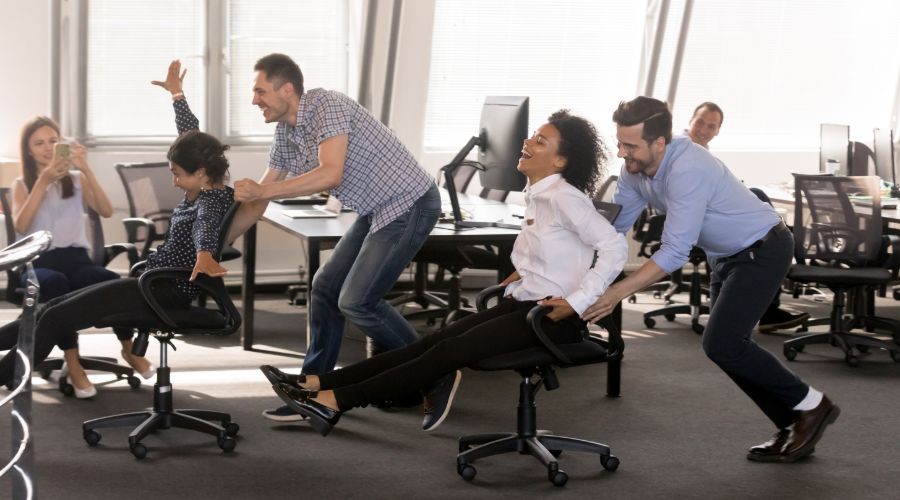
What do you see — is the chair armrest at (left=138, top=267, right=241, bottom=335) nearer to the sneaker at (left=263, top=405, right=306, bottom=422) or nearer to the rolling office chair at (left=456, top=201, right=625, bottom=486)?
the sneaker at (left=263, top=405, right=306, bottom=422)

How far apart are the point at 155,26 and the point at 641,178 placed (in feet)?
15.5

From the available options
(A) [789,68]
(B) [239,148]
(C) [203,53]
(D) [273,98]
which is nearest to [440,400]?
(D) [273,98]

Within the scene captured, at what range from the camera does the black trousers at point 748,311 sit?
4.12 metres

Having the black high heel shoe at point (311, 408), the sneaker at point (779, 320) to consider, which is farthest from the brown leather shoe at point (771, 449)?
the sneaker at point (779, 320)

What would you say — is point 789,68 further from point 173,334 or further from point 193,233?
point 173,334

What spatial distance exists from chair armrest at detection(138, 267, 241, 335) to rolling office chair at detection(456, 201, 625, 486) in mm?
903

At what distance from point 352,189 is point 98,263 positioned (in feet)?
5.41

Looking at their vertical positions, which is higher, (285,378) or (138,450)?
(285,378)

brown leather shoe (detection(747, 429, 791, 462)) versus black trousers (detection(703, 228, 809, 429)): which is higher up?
black trousers (detection(703, 228, 809, 429))

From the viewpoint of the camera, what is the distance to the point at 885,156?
7.89 meters

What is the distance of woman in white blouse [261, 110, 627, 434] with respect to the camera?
3803mm

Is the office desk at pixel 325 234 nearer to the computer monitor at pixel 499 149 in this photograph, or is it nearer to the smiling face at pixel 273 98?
the computer monitor at pixel 499 149

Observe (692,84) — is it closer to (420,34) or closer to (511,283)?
(420,34)

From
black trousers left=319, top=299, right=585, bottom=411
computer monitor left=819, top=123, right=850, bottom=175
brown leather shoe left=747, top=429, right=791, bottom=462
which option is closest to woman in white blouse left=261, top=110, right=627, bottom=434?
black trousers left=319, top=299, right=585, bottom=411
